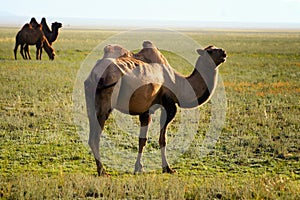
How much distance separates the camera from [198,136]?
413 inches

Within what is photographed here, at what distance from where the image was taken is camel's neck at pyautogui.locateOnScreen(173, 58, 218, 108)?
7516 millimetres

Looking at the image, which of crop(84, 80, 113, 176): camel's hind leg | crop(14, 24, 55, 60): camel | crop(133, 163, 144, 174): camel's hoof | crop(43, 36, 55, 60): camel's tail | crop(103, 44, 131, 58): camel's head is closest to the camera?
crop(84, 80, 113, 176): camel's hind leg

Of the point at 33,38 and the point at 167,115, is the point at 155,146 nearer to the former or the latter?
the point at 167,115

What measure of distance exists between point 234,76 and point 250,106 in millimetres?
9740

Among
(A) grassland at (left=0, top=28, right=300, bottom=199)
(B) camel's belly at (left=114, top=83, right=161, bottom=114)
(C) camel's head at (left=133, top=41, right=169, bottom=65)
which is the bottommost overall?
(A) grassland at (left=0, top=28, right=300, bottom=199)

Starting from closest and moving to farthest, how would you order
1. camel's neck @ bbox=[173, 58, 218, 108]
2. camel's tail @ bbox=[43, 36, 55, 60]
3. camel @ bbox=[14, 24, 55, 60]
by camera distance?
camel's neck @ bbox=[173, 58, 218, 108] → camel @ bbox=[14, 24, 55, 60] → camel's tail @ bbox=[43, 36, 55, 60]

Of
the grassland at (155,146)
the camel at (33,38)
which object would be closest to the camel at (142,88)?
the grassland at (155,146)

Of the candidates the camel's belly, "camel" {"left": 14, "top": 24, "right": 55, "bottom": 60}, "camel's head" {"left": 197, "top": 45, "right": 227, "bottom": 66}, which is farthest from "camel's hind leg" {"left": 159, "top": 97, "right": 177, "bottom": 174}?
→ "camel" {"left": 14, "top": 24, "right": 55, "bottom": 60}

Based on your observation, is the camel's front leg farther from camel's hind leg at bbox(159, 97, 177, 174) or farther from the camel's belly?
the camel's belly

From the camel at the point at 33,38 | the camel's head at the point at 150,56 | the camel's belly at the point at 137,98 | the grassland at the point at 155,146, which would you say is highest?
the camel's head at the point at 150,56

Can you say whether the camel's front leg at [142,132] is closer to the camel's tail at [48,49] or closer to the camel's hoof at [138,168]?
the camel's hoof at [138,168]

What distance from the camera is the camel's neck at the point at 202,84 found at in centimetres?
752

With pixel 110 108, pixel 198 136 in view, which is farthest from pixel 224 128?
pixel 110 108

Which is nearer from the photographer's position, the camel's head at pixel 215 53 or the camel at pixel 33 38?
the camel's head at pixel 215 53
